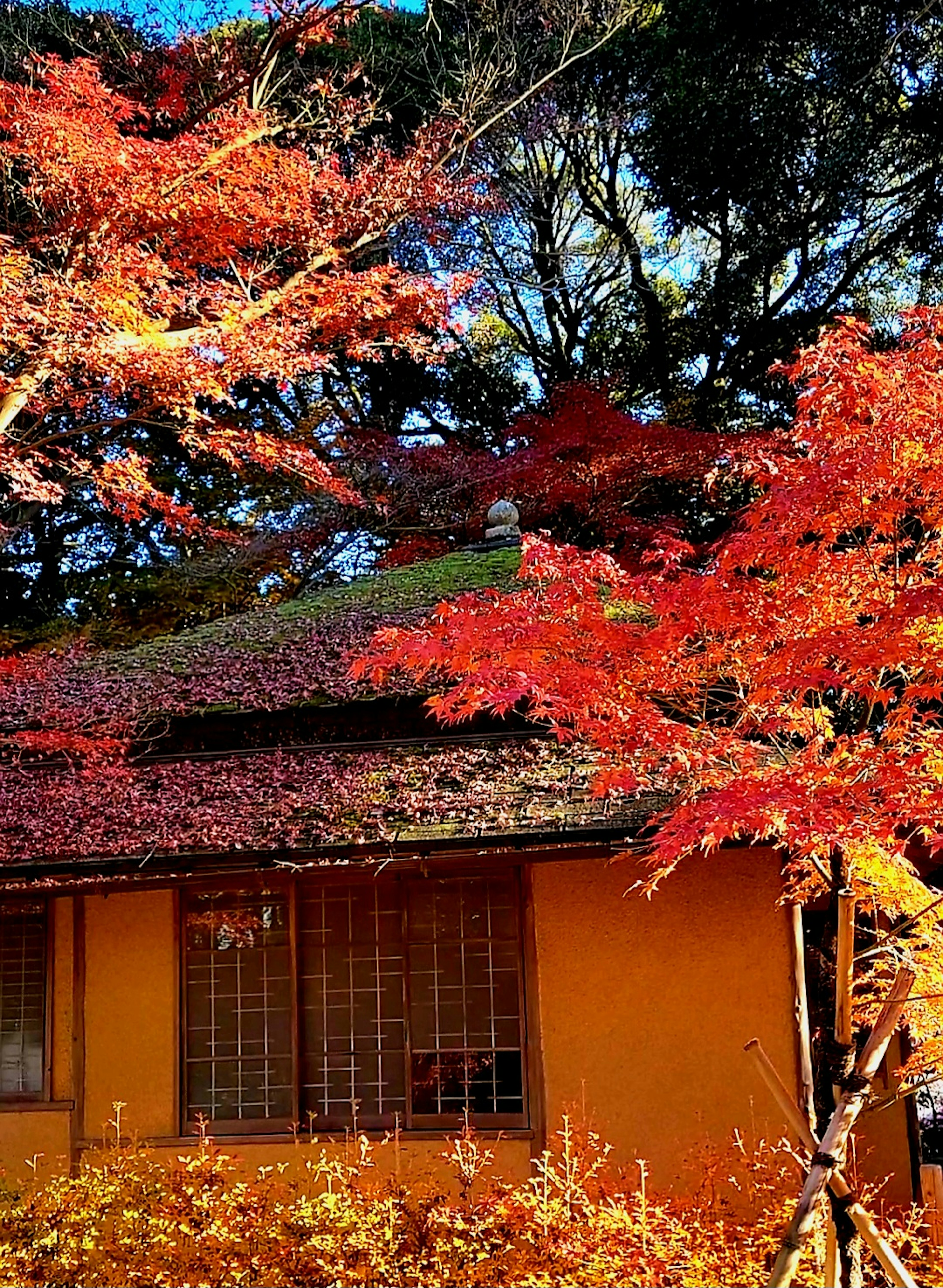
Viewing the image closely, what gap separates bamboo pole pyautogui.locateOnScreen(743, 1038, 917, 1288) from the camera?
449 centimetres

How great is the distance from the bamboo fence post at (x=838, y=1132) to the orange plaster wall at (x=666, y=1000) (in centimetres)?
179

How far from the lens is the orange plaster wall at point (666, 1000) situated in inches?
268

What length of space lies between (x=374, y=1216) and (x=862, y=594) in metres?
3.67

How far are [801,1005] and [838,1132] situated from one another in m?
2.13

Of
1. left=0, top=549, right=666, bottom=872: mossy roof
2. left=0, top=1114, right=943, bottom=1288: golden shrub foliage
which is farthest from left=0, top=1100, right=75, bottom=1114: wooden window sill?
left=0, top=549, right=666, bottom=872: mossy roof

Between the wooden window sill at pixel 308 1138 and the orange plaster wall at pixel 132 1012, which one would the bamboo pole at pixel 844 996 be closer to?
the wooden window sill at pixel 308 1138

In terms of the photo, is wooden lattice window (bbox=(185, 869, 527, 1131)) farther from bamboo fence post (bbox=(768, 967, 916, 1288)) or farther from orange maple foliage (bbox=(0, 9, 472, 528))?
orange maple foliage (bbox=(0, 9, 472, 528))

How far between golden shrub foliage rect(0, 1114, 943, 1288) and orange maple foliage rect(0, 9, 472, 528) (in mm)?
5284

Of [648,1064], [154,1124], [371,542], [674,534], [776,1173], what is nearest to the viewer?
[776,1173]

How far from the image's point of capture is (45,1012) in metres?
7.80

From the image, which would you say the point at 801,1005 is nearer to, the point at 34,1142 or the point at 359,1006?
the point at 359,1006

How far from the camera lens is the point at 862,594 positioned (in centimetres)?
516

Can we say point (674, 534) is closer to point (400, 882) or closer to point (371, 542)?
point (371, 542)

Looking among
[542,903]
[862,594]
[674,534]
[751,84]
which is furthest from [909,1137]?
[751,84]
